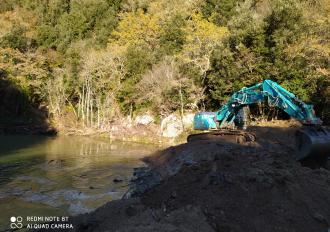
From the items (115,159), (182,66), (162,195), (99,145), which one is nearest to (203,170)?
(162,195)

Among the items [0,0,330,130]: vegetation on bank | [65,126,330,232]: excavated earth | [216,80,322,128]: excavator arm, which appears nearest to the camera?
[65,126,330,232]: excavated earth

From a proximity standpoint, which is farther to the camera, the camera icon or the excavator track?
the excavator track

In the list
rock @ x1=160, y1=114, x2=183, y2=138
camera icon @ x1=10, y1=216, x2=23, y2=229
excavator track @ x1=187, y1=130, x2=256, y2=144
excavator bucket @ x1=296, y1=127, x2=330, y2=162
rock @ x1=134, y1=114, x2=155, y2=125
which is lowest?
camera icon @ x1=10, y1=216, x2=23, y2=229

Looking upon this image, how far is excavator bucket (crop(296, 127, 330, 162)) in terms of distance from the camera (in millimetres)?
13469

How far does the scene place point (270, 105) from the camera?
18156mm

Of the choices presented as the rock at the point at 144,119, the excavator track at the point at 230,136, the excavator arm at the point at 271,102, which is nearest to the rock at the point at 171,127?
the rock at the point at 144,119

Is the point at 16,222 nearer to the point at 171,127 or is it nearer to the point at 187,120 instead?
the point at 171,127

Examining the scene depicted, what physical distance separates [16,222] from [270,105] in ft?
37.3

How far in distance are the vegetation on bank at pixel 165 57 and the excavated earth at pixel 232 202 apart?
16.8 m

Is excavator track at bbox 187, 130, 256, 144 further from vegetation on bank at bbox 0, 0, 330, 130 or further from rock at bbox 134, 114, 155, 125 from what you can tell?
rock at bbox 134, 114, 155, 125

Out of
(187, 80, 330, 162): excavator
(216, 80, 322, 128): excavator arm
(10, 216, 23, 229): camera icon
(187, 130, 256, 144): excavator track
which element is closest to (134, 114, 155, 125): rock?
(187, 80, 330, 162): excavator

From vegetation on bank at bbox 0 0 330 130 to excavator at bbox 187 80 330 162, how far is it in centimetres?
1004

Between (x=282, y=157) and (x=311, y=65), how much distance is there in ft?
56.0

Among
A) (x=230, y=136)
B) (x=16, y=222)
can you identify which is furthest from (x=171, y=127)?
(x=16, y=222)
